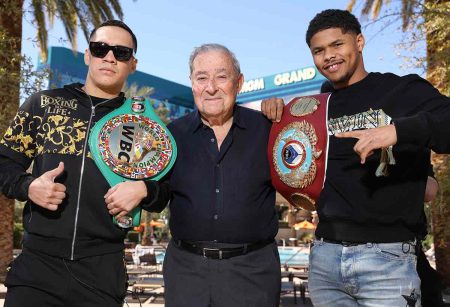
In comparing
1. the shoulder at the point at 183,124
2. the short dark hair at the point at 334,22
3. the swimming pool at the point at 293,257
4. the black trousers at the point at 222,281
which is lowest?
the swimming pool at the point at 293,257

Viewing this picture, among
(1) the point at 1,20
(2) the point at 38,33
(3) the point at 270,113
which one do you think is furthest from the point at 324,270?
(2) the point at 38,33

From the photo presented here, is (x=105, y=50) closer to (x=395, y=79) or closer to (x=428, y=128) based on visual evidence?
(x=395, y=79)

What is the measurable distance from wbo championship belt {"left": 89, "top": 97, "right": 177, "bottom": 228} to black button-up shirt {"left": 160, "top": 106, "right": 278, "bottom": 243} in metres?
0.14

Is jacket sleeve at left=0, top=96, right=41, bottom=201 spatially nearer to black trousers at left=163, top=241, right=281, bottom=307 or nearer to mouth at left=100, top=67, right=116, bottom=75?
mouth at left=100, top=67, right=116, bottom=75

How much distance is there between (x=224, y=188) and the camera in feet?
9.77

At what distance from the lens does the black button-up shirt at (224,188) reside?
2.95 metres

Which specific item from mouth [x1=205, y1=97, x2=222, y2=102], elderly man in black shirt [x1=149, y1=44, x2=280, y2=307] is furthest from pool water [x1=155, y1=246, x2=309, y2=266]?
mouth [x1=205, y1=97, x2=222, y2=102]

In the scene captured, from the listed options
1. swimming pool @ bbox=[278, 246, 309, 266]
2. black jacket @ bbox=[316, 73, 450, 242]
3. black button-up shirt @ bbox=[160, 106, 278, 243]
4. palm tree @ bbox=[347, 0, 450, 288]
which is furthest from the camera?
swimming pool @ bbox=[278, 246, 309, 266]

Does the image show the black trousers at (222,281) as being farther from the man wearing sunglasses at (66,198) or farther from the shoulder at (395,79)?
the shoulder at (395,79)

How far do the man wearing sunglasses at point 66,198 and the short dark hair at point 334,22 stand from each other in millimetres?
1041

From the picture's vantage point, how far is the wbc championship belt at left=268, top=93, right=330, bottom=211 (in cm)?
279

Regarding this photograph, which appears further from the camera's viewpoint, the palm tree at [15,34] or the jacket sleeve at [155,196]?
the palm tree at [15,34]

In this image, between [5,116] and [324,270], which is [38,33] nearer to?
[5,116]

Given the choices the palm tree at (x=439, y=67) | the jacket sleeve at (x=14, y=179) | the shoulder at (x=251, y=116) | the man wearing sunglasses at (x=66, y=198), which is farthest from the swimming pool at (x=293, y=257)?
the jacket sleeve at (x=14, y=179)
